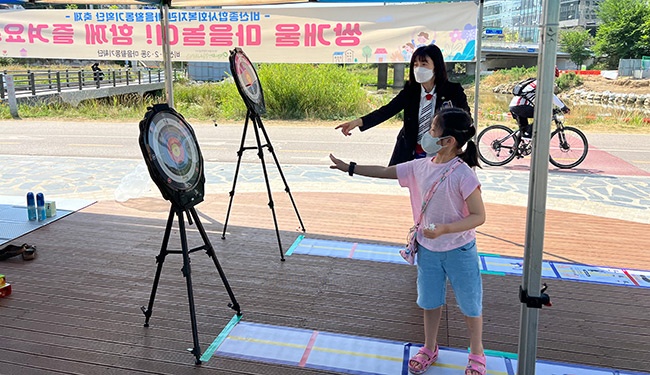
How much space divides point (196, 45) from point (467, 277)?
3597 mm

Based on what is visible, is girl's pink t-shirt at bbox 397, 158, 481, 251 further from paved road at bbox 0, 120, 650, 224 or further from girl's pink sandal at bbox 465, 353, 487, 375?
paved road at bbox 0, 120, 650, 224

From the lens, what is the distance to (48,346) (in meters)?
2.69

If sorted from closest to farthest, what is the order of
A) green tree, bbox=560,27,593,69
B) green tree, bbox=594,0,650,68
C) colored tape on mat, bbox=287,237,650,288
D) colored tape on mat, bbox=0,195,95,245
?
colored tape on mat, bbox=287,237,650,288, colored tape on mat, bbox=0,195,95,245, green tree, bbox=594,0,650,68, green tree, bbox=560,27,593,69

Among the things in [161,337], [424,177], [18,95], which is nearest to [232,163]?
[161,337]

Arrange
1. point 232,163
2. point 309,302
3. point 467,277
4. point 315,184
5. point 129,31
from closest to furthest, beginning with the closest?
point 467,277 < point 309,302 < point 129,31 < point 315,184 < point 232,163

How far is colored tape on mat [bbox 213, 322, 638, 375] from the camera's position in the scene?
253 cm

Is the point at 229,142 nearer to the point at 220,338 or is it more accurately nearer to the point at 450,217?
the point at 220,338

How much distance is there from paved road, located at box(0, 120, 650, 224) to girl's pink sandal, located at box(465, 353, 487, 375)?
3.53 m

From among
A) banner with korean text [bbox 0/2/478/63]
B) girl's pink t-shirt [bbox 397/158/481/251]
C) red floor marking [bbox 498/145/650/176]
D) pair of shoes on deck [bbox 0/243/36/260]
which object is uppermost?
banner with korean text [bbox 0/2/478/63]

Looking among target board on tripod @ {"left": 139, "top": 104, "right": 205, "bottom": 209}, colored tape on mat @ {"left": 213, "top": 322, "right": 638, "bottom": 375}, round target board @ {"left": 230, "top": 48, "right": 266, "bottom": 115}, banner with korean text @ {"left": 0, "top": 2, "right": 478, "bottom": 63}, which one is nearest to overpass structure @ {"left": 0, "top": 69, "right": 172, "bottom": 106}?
banner with korean text @ {"left": 0, "top": 2, "right": 478, "bottom": 63}

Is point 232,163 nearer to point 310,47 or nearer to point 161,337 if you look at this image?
point 310,47

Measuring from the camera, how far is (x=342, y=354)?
2656 millimetres

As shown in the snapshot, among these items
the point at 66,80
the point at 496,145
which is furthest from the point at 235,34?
the point at 66,80

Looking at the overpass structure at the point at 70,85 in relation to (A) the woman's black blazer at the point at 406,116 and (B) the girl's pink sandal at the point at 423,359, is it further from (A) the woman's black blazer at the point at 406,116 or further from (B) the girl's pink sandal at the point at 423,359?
(B) the girl's pink sandal at the point at 423,359
